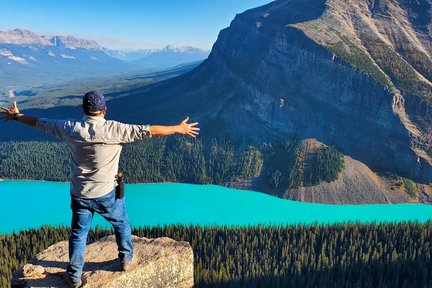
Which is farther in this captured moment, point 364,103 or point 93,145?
point 364,103

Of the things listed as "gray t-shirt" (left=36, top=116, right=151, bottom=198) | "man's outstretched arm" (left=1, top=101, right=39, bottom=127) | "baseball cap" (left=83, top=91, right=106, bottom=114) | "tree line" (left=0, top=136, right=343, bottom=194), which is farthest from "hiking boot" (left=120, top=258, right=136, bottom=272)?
"tree line" (left=0, top=136, right=343, bottom=194)

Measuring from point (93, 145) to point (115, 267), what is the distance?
21.2ft

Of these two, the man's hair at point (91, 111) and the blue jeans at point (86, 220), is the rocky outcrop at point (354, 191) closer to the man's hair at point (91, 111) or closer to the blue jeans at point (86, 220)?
the blue jeans at point (86, 220)

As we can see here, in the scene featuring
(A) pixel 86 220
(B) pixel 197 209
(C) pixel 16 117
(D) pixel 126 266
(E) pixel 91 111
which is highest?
(E) pixel 91 111

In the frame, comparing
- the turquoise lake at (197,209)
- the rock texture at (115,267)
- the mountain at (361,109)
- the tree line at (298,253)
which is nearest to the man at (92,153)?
the rock texture at (115,267)

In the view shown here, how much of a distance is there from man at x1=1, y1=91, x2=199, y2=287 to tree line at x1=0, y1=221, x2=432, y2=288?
26.6m

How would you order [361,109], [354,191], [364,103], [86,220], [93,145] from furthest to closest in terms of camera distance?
[361,109] < [364,103] < [354,191] < [86,220] < [93,145]

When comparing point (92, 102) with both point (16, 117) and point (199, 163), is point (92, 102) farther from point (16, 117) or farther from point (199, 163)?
point (199, 163)

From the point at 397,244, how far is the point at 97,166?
7633cm

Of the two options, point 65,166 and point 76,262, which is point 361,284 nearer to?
point 76,262

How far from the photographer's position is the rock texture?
16.3 metres

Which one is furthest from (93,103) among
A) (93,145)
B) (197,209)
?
(197,209)

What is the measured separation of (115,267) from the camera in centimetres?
1697

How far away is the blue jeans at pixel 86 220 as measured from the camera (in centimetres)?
1441
